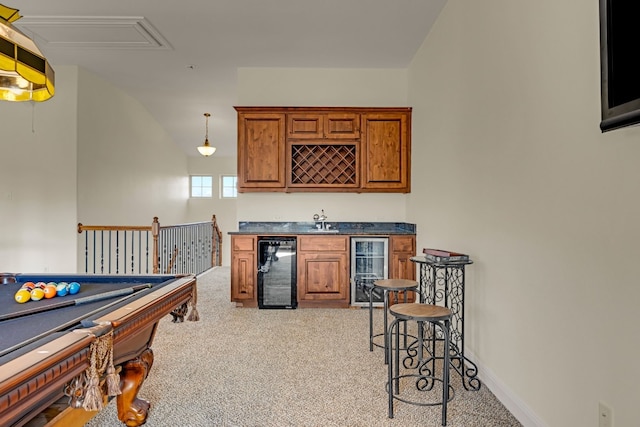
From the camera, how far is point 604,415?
58.7 inches

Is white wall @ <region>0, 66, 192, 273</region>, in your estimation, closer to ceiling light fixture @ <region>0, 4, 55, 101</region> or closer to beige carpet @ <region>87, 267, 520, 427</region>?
beige carpet @ <region>87, 267, 520, 427</region>

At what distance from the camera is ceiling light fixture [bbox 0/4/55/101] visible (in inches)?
73.5

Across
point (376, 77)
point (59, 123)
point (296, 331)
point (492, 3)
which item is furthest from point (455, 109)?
point (59, 123)

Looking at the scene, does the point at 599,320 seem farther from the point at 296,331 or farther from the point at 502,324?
the point at 296,331

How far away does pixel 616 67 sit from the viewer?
4.23 ft

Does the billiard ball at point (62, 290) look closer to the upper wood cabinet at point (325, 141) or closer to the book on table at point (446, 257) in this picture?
the book on table at point (446, 257)

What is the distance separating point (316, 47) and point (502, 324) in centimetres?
353

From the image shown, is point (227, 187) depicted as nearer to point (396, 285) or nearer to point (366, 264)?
point (366, 264)

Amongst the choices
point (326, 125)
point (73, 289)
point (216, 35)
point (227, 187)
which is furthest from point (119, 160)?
point (73, 289)

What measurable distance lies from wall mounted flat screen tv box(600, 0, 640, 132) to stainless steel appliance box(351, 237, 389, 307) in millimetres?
3254

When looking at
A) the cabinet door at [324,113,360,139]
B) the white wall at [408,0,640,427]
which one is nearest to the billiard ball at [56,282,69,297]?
the white wall at [408,0,640,427]

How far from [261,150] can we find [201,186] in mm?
6179

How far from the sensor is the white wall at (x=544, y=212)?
1.44 m

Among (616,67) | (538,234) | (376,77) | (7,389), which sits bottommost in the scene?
(7,389)
